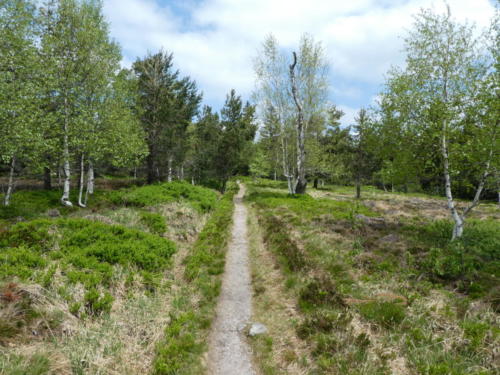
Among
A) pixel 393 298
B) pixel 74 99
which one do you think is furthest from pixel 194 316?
pixel 74 99

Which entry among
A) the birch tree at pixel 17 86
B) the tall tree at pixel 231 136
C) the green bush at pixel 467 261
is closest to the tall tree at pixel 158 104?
the tall tree at pixel 231 136

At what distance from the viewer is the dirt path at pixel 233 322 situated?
5.09 metres

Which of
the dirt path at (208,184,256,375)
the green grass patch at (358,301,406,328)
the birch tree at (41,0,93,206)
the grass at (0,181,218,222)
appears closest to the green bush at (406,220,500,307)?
the green grass patch at (358,301,406,328)

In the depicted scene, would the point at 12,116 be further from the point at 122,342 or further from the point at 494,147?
the point at 494,147

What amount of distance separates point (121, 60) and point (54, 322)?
24.8 meters

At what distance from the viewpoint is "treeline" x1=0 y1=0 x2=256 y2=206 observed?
45.4 feet

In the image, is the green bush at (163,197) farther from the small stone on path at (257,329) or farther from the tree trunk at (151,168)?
the small stone on path at (257,329)

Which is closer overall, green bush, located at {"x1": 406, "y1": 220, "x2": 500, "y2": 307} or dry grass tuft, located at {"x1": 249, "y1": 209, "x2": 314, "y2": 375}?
dry grass tuft, located at {"x1": 249, "y1": 209, "x2": 314, "y2": 375}

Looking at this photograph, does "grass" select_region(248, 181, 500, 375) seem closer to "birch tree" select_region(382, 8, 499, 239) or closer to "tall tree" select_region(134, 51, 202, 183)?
"birch tree" select_region(382, 8, 499, 239)

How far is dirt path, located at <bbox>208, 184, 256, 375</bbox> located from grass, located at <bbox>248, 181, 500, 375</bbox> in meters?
1.31

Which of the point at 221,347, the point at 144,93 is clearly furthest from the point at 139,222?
the point at 144,93

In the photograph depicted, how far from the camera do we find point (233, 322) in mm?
6582

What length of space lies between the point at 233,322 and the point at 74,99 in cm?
1983

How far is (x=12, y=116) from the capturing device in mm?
13156
